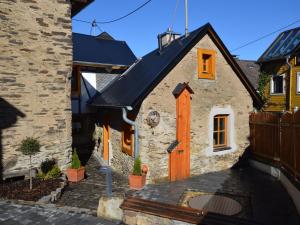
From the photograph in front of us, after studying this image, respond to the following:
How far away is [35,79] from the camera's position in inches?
407

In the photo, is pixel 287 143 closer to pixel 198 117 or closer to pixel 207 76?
pixel 198 117

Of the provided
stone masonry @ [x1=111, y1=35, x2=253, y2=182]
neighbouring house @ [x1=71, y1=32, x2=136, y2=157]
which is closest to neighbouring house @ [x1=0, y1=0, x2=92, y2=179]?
stone masonry @ [x1=111, y1=35, x2=253, y2=182]

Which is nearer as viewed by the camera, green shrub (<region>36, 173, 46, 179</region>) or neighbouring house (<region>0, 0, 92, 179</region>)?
neighbouring house (<region>0, 0, 92, 179</region>)

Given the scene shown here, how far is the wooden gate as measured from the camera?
417 inches

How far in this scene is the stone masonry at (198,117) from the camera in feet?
33.6

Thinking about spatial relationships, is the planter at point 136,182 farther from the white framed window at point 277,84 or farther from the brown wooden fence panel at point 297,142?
the white framed window at point 277,84

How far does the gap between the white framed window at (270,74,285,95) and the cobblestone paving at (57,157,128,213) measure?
14.1 m

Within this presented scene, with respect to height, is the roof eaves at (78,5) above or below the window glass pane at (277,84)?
above

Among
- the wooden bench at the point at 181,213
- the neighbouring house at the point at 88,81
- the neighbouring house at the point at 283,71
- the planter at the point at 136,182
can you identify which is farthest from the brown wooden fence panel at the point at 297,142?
the neighbouring house at the point at 283,71

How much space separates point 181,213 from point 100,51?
43.0 feet

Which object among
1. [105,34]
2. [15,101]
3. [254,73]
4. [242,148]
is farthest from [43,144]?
[254,73]

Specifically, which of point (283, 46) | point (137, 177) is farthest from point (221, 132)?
point (283, 46)

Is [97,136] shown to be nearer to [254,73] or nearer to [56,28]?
[56,28]

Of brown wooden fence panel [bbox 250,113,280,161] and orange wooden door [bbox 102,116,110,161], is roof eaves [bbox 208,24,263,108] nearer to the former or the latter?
brown wooden fence panel [bbox 250,113,280,161]
